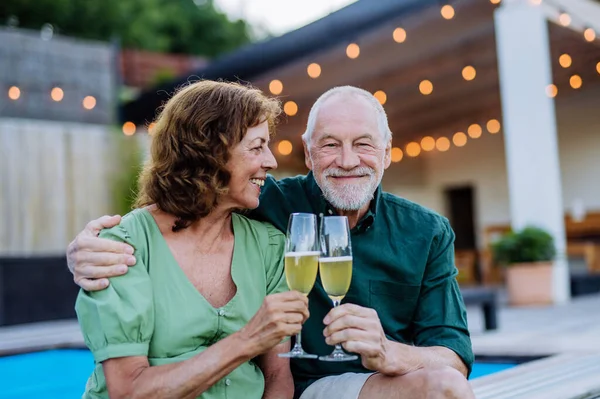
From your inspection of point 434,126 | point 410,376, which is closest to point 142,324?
point 410,376

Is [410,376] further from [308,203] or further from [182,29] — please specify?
[182,29]

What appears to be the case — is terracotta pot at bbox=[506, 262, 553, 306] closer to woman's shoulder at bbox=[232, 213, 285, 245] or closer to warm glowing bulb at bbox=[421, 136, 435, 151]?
warm glowing bulb at bbox=[421, 136, 435, 151]

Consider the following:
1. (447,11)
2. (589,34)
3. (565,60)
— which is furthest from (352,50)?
(565,60)

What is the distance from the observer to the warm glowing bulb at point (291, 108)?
10281mm

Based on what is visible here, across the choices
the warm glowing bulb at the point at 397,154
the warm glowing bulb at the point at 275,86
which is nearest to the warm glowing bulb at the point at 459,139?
the warm glowing bulb at the point at 397,154

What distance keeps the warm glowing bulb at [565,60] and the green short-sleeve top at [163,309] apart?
9072 mm

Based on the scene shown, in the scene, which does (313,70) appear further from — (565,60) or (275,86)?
(565,60)

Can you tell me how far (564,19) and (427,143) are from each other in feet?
18.3

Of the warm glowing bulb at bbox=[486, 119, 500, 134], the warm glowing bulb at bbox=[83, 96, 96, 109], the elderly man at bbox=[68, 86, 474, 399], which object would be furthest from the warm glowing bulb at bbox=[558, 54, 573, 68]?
the elderly man at bbox=[68, 86, 474, 399]

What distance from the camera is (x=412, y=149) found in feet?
45.6

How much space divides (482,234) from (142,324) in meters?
12.5

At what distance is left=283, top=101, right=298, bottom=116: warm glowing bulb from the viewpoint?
10281 millimetres

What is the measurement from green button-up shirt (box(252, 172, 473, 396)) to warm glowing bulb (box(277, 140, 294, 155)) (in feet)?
32.2

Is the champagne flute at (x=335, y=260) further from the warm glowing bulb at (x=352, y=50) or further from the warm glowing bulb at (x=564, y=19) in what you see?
the warm glowing bulb at (x=564, y=19)
